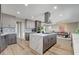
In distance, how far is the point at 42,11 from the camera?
1.82 meters

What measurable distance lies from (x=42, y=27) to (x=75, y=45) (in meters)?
0.71

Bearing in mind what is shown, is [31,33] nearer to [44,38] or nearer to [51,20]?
[44,38]

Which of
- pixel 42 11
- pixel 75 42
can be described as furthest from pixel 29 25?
pixel 75 42

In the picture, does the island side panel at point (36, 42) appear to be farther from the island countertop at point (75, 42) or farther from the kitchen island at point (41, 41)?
the island countertop at point (75, 42)

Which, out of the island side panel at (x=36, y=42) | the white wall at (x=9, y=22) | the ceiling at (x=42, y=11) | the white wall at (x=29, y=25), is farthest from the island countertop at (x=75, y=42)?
the white wall at (x=9, y=22)

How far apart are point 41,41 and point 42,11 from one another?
62cm

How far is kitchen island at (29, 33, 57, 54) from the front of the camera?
6.21ft

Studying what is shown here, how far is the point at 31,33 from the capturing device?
75.9 inches

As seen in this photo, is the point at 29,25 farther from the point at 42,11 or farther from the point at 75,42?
the point at 75,42

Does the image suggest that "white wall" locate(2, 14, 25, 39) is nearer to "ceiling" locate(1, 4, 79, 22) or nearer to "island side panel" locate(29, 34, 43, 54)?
"ceiling" locate(1, 4, 79, 22)

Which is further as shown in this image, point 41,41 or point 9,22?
point 41,41

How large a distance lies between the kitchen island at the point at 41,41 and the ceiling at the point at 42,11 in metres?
0.34

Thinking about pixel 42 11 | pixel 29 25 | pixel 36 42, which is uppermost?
pixel 42 11
